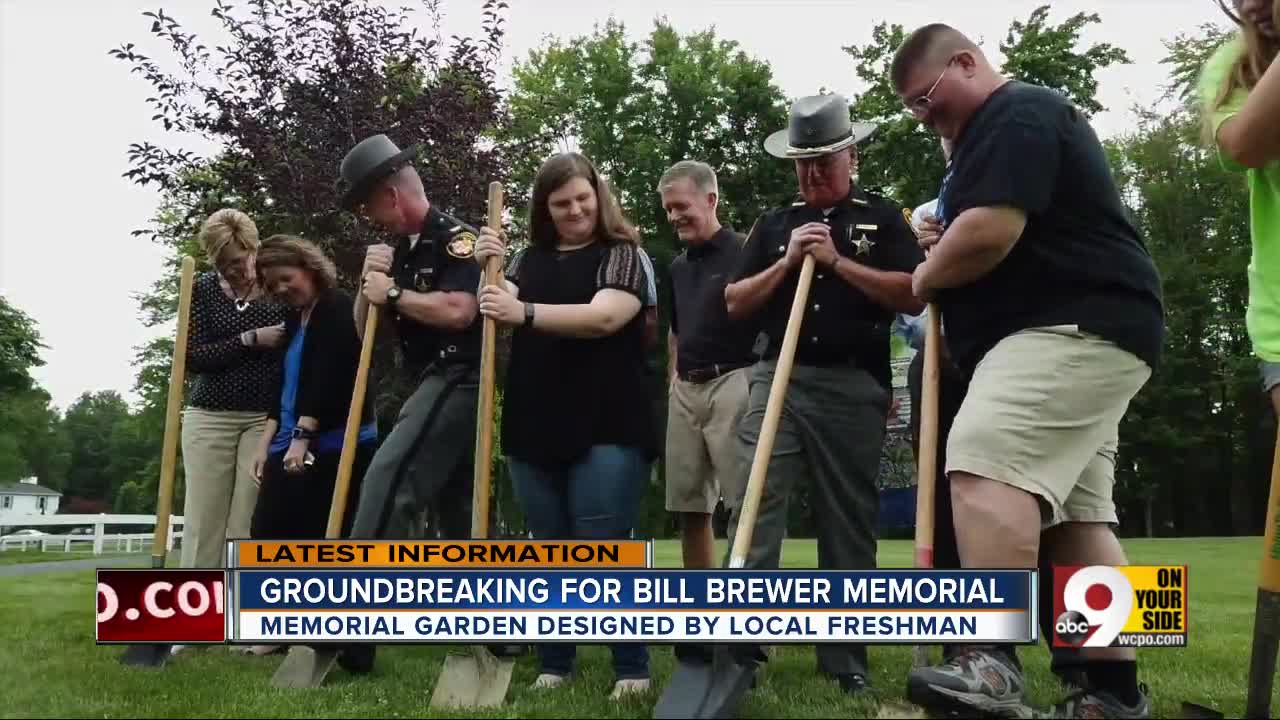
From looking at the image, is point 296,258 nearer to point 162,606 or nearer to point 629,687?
point 162,606

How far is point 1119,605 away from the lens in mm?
3232

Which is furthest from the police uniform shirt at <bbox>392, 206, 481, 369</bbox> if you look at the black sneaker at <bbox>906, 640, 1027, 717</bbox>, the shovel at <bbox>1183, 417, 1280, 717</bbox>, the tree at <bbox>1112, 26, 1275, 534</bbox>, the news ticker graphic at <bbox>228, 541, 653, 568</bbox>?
the tree at <bbox>1112, 26, 1275, 534</bbox>

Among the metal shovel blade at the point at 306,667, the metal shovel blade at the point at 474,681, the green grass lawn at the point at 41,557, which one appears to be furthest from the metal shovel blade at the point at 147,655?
the green grass lawn at the point at 41,557

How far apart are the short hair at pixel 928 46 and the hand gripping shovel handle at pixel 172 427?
135 inches

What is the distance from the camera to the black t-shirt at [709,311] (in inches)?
231

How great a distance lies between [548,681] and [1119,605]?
2045 millimetres

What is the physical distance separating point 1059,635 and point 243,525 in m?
4.17

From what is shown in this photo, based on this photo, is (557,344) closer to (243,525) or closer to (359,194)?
(359,194)

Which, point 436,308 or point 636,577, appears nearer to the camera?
point 636,577

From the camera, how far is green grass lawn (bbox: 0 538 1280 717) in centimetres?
350

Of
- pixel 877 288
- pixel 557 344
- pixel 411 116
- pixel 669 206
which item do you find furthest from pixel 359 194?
pixel 411 116

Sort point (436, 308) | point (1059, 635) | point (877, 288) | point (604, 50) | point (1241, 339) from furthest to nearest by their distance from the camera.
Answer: point (1241, 339) → point (604, 50) → point (436, 308) → point (877, 288) → point (1059, 635)

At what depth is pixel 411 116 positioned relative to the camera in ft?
37.7

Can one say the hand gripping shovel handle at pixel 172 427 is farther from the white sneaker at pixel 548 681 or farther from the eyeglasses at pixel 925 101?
the eyeglasses at pixel 925 101
